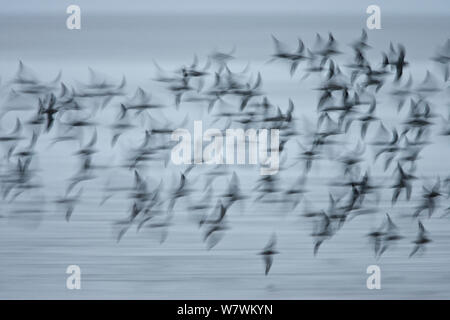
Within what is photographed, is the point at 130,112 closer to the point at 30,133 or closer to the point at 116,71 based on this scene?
the point at 116,71

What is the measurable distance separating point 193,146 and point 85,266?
603 mm

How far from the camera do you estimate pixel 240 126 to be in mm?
1802

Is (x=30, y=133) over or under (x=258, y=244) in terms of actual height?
over

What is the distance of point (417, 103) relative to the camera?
183 cm

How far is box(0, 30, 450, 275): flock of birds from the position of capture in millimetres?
1803

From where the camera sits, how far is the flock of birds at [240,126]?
5.91 feet

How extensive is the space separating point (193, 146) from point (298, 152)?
0.39 m

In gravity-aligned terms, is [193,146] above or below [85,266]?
above

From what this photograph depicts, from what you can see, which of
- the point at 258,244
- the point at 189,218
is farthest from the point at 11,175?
the point at 258,244

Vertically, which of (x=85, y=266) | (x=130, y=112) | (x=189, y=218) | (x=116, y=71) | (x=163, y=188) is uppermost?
(x=116, y=71)
